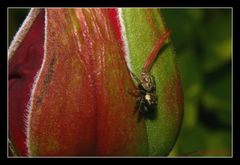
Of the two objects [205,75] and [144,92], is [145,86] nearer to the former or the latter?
[144,92]

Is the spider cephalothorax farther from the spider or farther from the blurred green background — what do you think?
the blurred green background

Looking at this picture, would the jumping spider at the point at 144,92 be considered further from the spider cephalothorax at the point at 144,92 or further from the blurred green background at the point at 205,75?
the blurred green background at the point at 205,75

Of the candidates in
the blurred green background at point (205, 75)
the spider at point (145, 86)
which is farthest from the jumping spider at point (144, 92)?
the blurred green background at point (205, 75)

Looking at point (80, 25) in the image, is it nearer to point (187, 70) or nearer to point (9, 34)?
point (9, 34)

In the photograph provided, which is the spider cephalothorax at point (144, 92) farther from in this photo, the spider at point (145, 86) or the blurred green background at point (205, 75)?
the blurred green background at point (205, 75)

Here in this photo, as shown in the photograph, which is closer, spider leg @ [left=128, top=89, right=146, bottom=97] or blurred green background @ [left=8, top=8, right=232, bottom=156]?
spider leg @ [left=128, top=89, right=146, bottom=97]

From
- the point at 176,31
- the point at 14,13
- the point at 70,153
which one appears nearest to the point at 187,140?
the point at 176,31

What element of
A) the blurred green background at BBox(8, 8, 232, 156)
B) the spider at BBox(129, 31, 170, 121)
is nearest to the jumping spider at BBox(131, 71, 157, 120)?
the spider at BBox(129, 31, 170, 121)

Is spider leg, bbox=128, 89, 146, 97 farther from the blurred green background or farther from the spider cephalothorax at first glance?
the blurred green background

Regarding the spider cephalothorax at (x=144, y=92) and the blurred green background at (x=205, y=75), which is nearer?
the spider cephalothorax at (x=144, y=92)
